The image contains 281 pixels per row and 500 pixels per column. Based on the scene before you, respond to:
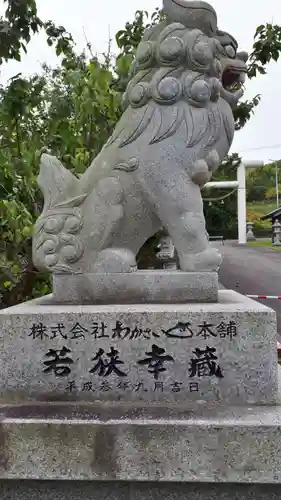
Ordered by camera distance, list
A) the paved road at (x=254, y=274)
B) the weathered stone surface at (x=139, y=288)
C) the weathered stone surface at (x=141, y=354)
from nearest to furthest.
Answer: the weathered stone surface at (x=141, y=354) → the weathered stone surface at (x=139, y=288) → the paved road at (x=254, y=274)

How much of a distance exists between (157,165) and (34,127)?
7.79ft

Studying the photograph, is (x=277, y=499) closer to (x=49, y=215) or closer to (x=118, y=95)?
(x=49, y=215)

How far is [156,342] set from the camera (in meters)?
1.96

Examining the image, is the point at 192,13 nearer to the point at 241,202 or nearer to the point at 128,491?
the point at 128,491

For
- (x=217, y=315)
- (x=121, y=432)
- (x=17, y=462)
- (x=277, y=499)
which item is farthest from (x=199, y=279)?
(x=17, y=462)

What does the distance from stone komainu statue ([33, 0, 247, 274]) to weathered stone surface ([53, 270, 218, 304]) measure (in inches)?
1.8

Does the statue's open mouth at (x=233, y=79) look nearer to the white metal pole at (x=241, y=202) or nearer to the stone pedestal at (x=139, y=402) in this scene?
the stone pedestal at (x=139, y=402)

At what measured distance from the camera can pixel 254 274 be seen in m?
12.9

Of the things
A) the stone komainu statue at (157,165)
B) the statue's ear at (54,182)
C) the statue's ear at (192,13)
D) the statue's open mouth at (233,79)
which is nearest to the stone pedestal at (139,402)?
the stone komainu statue at (157,165)

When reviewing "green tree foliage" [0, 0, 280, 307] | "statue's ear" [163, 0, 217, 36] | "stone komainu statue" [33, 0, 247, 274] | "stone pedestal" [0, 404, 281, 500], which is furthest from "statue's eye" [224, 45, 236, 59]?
→ "stone pedestal" [0, 404, 281, 500]

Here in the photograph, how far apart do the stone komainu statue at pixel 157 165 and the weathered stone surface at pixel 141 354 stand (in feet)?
1.05

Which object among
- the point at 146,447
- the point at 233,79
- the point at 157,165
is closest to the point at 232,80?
the point at 233,79

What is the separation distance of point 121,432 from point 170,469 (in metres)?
0.23

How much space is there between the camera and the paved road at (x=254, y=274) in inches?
396
